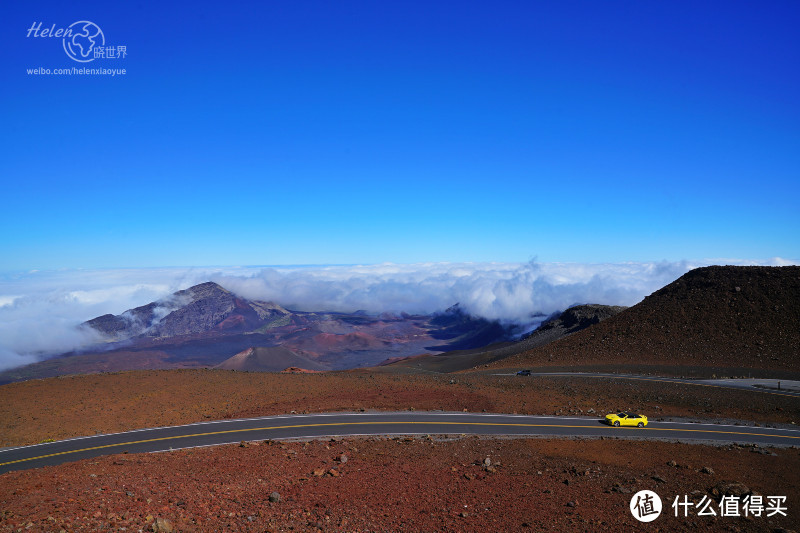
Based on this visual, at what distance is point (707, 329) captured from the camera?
53250 mm

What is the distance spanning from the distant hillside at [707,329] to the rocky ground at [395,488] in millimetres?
33866

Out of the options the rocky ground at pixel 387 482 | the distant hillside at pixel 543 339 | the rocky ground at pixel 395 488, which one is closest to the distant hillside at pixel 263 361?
the distant hillside at pixel 543 339

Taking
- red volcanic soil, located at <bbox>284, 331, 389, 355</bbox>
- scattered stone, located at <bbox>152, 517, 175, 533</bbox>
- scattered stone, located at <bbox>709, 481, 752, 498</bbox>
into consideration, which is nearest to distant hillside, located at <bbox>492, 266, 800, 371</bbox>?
scattered stone, located at <bbox>709, 481, 752, 498</bbox>

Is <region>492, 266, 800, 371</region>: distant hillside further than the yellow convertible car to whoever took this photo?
Yes

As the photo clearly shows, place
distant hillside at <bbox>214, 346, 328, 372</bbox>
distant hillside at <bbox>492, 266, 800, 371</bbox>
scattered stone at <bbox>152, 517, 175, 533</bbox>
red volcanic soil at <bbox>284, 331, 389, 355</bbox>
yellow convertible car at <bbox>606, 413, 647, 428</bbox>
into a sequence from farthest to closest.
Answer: red volcanic soil at <bbox>284, 331, 389, 355</bbox>
distant hillside at <bbox>214, 346, 328, 372</bbox>
distant hillside at <bbox>492, 266, 800, 371</bbox>
yellow convertible car at <bbox>606, 413, 647, 428</bbox>
scattered stone at <bbox>152, 517, 175, 533</bbox>

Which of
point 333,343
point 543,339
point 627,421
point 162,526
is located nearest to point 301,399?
point 627,421

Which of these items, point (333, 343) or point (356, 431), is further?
point (333, 343)

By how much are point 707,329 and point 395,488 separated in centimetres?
5392

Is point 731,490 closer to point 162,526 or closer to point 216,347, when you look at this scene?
point 162,526

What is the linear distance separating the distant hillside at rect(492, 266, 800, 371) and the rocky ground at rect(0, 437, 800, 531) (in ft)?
111

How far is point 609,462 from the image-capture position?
1694 centimetres

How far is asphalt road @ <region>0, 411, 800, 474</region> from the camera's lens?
21750mm

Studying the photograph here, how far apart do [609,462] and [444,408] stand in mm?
13097

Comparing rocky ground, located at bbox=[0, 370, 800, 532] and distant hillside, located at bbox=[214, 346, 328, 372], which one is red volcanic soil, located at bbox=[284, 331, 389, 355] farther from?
rocky ground, located at bbox=[0, 370, 800, 532]
